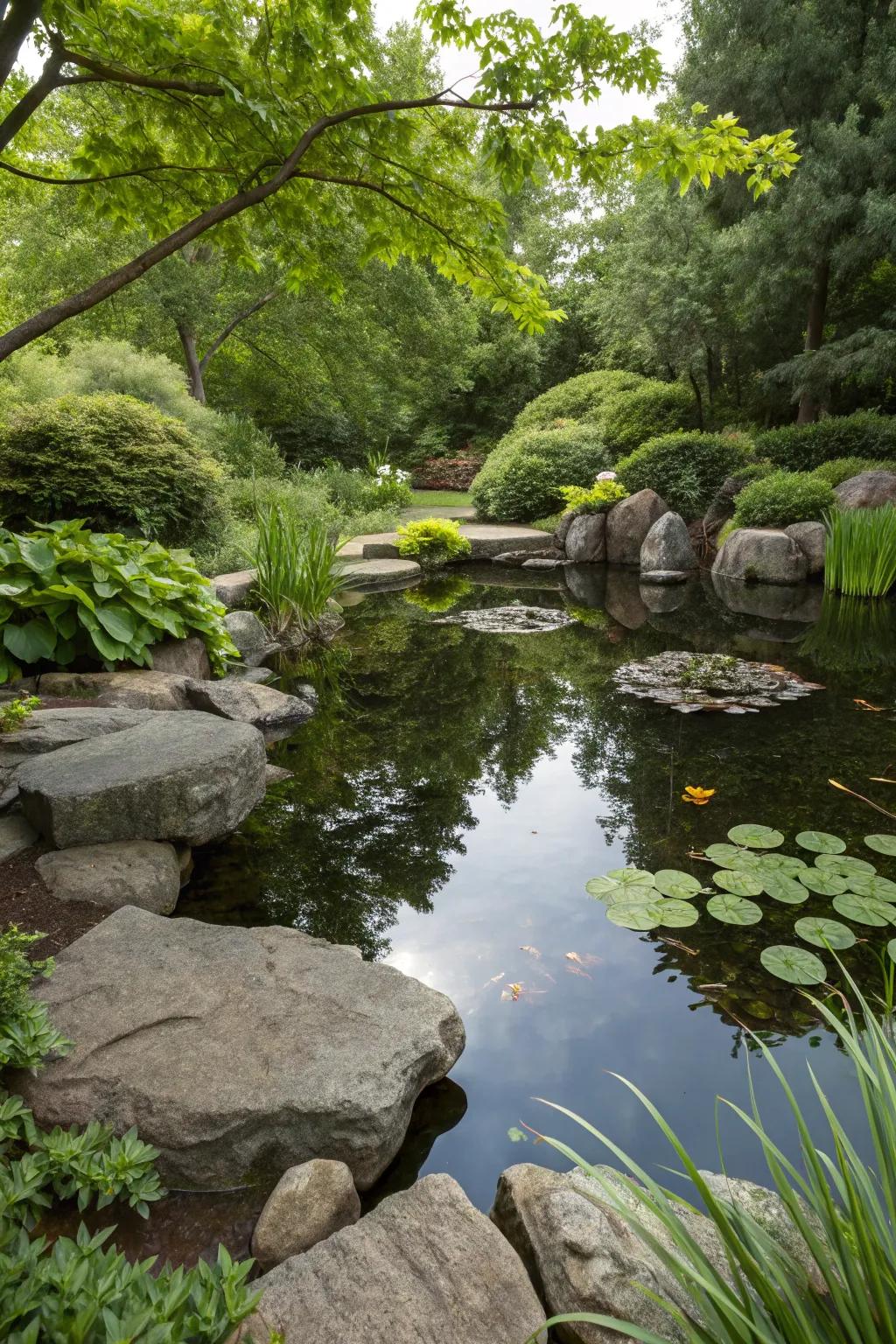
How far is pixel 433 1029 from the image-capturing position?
184 centimetres

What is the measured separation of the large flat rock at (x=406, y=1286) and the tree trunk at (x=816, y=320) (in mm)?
12601

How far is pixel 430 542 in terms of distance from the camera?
1021cm

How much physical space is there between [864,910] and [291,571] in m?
4.75

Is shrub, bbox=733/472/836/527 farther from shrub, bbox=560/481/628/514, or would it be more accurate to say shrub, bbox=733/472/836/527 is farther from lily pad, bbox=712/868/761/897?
lily pad, bbox=712/868/761/897

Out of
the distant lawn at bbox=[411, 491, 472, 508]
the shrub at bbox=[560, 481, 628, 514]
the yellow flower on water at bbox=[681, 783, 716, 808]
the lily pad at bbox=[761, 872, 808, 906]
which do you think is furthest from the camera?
the distant lawn at bbox=[411, 491, 472, 508]

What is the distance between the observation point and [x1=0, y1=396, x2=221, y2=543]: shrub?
5.69 meters

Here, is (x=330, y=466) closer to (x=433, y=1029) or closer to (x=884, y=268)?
(x=884, y=268)

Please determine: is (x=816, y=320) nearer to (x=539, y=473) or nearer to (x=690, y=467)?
(x=690, y=467)

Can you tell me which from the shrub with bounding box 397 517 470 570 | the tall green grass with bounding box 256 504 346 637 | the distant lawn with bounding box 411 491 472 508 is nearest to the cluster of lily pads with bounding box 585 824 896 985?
the tall green grass with bounding box 256 504 346 637

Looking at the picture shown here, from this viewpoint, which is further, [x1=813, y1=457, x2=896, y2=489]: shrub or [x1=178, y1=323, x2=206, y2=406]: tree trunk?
[x1=178, y1=323, x2=206, y2=406]: tree trunk

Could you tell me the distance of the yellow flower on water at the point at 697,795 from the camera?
337 cm

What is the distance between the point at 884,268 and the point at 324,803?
13.6 m

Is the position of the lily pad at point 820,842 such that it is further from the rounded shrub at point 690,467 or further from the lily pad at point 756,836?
the rounded shrub at point 690,467

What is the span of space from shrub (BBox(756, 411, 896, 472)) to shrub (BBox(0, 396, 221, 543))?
8.22 meters
